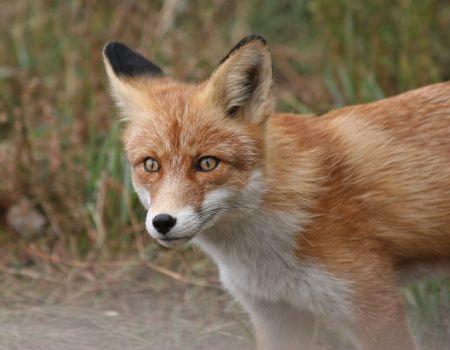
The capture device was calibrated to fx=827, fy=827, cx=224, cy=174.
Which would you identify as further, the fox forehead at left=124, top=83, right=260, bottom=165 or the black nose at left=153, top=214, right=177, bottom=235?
the fox forehead at left=124, top=83, right=260, bottom=165

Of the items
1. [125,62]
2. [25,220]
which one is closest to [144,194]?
[125,62]

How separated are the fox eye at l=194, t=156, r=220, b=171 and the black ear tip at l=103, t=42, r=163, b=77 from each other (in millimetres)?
817

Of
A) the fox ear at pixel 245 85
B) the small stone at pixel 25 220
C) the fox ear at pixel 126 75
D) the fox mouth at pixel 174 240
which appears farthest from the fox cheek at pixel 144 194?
the small stone at pixel 25 220

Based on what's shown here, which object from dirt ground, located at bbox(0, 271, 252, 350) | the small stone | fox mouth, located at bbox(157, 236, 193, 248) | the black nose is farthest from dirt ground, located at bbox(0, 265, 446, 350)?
the black nose

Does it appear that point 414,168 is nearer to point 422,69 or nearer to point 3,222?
point 422,69

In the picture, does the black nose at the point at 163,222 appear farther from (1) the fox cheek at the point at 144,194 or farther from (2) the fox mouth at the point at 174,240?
(1) the fox cheek at the point at 144,194

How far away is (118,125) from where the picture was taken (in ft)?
21.0

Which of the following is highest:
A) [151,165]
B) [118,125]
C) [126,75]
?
[126,75]

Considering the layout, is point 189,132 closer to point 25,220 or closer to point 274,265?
point 274,265

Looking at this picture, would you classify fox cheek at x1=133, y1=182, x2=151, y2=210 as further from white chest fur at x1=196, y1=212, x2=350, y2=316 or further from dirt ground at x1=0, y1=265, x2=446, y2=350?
dirt ground at x1=0, y1=265, x2=446, y2=350

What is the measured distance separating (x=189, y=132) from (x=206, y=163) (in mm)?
169

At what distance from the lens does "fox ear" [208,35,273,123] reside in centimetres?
375

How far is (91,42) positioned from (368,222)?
405 centimetres

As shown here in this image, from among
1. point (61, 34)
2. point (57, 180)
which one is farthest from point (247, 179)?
point (61, 34)
